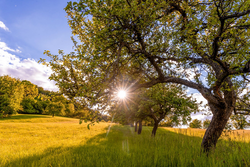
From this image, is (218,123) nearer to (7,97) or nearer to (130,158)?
(130,158)

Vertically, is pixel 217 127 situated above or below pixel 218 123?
below

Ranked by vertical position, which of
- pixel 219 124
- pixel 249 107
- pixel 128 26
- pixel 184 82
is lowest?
pixel 219 124

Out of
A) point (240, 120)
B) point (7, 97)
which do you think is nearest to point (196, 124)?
point (240, 120)

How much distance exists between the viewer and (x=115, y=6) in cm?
548

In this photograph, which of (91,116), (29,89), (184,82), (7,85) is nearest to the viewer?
(91,116)

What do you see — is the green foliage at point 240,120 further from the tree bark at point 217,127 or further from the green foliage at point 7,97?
the green foliage at point 7,97

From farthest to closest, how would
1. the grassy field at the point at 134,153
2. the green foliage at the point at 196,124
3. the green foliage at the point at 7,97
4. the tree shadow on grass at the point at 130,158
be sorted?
the green foliage at the point at 196,124 < the green foliage at the point at 7,97 < the grassy field at the point at 134,153 < the tree shadow on grass at the point at 130,158

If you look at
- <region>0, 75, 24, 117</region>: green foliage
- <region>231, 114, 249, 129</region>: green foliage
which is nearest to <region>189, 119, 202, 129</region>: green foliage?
<region>231, 114, 249, 129</region>: green foliage

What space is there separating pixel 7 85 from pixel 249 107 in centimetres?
6440

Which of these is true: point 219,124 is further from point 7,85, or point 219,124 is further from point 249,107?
point 7,85

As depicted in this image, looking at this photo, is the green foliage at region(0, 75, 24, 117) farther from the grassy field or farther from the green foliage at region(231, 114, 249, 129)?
the green foliage at region(231, 114, 249, 129)

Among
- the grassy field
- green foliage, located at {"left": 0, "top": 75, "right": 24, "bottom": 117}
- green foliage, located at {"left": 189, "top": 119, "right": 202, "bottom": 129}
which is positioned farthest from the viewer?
green foliage, located at {"left": 189, "top": 119, "right": 202, "bottom": 129}

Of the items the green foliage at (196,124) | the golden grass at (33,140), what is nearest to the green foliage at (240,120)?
the golden grass at (33,140)

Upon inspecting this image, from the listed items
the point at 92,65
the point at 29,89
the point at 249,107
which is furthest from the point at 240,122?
the point at 29,89
